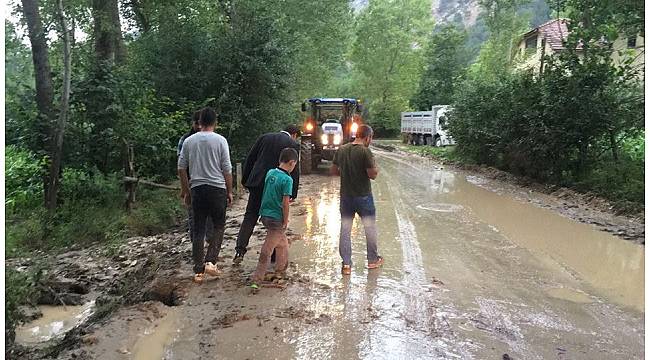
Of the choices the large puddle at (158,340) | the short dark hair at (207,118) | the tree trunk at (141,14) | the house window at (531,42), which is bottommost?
the large puddle at (158,340)

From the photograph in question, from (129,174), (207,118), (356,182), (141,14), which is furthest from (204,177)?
(141,14)

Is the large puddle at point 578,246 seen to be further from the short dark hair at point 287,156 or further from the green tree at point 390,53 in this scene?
the green tree at point 390,53

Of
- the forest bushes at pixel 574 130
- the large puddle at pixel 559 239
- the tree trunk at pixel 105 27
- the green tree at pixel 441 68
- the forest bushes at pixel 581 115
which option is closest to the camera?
the large puddle at pixel 559 239

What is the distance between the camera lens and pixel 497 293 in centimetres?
588

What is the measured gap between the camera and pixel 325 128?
17.6 m

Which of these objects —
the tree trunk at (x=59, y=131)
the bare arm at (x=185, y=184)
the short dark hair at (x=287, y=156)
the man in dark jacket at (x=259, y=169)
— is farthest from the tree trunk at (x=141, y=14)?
the short dark hair at (x=287, y=156)

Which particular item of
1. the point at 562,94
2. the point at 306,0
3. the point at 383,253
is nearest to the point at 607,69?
the point at 562,94

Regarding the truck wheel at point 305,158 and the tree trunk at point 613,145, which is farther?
the truck wheel at point 305,158

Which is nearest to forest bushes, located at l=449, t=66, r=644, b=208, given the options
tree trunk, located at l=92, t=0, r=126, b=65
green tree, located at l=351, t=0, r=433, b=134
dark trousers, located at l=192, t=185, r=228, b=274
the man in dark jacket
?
the man in dark jacket

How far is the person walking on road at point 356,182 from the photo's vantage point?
6.18 meters

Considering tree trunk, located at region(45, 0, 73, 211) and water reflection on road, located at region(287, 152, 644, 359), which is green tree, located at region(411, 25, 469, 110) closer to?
water reflection on road, located at region(287, 152, 644, 359)

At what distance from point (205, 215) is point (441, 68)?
3818cm

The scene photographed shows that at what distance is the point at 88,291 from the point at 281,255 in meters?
2.61

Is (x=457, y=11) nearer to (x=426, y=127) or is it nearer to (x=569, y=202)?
(x=426, y=127)
